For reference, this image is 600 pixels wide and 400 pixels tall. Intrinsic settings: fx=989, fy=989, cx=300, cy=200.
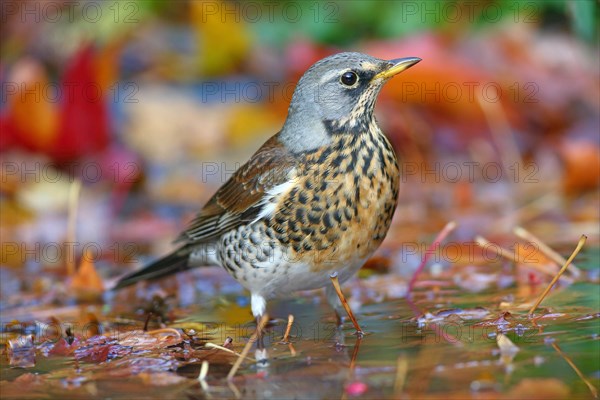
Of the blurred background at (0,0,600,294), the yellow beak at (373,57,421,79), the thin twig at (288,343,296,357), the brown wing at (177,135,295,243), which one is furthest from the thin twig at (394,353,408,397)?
the blurred background at (0,0,600,294)

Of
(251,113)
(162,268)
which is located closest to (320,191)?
(162,268)

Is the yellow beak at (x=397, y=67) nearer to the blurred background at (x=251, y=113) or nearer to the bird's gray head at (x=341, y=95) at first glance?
the bird's gray head at (x=341, y=95)

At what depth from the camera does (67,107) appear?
Answer: 8680 millimetres

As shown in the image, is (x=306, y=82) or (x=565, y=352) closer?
(x=565, y=352)

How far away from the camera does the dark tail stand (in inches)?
251

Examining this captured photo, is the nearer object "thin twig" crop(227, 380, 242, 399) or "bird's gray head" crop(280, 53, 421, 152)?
"thin twig" crop(227, 380, 242, 399)

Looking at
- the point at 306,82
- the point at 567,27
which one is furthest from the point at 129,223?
the point at 567,27

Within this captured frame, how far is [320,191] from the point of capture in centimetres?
519

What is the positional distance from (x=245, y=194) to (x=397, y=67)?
1.16 meters

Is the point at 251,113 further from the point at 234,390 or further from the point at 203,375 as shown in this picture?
the point at 234,390

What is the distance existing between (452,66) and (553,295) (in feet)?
14.9

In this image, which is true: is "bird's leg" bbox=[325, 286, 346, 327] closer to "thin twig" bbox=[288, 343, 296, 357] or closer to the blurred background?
"thin twig" bbox=[288, 343, 296, 357]

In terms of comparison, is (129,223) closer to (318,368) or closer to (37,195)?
(37,195)

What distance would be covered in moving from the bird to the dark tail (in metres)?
0.68
